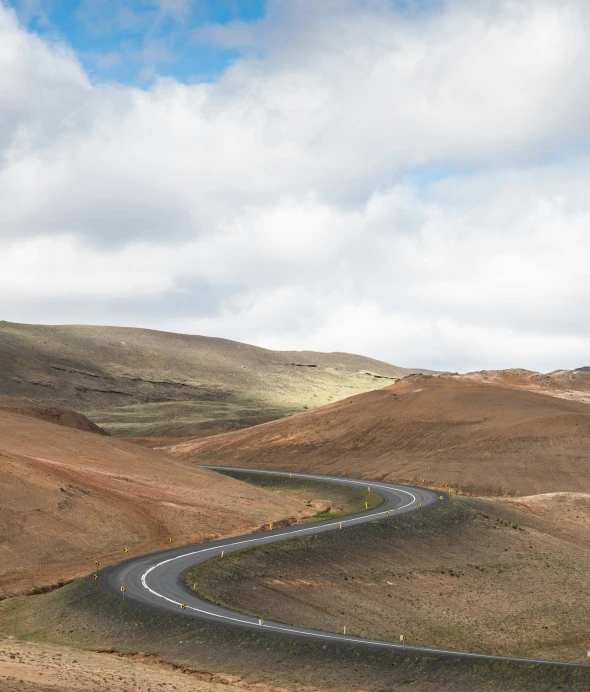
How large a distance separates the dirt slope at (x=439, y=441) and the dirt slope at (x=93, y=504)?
19355 millimetres

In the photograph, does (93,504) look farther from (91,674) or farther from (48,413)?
(48,413)

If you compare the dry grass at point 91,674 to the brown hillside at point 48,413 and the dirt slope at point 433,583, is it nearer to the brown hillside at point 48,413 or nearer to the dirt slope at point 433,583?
the dirt slope at point 433,583

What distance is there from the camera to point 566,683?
26844 mm

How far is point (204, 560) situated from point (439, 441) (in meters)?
54.8

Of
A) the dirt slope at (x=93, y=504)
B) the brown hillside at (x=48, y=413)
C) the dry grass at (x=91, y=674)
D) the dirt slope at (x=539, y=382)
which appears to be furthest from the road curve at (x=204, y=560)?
the dirt slope at (x=539, y=382)

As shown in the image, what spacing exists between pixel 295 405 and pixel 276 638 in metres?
167

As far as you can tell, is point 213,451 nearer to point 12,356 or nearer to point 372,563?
point 372,563

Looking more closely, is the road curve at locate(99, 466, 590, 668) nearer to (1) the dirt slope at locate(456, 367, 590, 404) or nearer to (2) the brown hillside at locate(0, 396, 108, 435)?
(2) the brown hillside at locate(0, 396, 108, 435)

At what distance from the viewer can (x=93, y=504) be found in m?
59.3

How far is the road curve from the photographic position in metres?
32.5

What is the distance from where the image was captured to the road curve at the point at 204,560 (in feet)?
107

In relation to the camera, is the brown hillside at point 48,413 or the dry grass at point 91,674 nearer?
the dry grass at point 91,674

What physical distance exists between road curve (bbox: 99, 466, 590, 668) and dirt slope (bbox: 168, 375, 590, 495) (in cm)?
1775

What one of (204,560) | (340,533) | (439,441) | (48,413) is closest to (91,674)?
(204,560)
